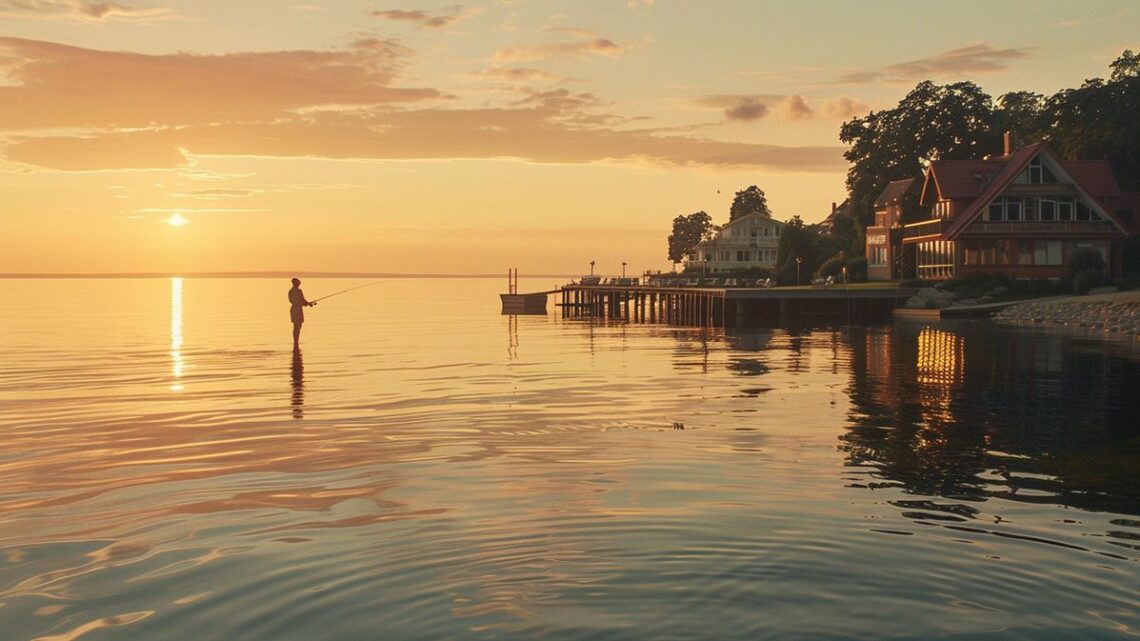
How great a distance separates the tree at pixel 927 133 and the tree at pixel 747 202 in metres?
71.8

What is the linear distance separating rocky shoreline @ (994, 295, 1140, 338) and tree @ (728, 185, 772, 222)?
11008 cm

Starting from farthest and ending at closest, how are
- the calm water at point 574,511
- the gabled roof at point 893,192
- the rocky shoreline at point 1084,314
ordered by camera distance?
1. the gabled roof at point 893,192
2. the rocky shoreline at point 1084,314
3. the calm water at point 574,511

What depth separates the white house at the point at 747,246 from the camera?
140250 mm

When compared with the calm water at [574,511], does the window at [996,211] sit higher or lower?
higher

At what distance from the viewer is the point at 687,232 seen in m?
182

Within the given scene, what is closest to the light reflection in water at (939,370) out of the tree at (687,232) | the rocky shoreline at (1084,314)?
the rocky shoreline at (1084,314)

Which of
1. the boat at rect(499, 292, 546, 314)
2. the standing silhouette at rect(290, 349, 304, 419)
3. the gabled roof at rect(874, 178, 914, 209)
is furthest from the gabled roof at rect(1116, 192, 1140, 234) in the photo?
the standing silhouette at rect(290, 349, 304, 419)

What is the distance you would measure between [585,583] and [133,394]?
20951 millimetres

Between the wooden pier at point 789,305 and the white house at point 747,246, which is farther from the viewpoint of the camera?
the white house at point 747,246

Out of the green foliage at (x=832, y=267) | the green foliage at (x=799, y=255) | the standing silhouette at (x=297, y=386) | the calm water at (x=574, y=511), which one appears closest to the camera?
the calm water at (x=574, y=511)

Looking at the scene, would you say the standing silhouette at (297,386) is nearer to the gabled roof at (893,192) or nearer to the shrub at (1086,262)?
the shrub at (1086,262)

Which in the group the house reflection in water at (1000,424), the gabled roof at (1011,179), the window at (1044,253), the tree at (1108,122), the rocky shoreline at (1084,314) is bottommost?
the house reflection in water at (1000,424)

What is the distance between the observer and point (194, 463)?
50.8 ft

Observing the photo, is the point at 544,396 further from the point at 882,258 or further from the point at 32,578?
the point at 882,258
